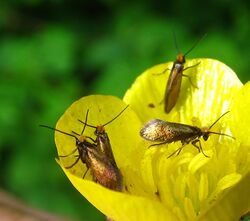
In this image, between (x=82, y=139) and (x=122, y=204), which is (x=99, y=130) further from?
(x=122, y=204)

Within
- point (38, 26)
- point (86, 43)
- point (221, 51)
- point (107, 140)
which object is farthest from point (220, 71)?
point (38, 26)

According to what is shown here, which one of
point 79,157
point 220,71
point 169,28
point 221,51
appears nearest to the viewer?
point 79,157

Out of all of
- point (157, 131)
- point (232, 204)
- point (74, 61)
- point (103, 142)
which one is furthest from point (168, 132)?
point (74, 61)

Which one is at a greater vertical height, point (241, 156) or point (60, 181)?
point (241, 156)

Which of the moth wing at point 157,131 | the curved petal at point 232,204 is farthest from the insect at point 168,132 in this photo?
the curved petal at point 232,204

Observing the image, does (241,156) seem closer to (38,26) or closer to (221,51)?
(221,51)

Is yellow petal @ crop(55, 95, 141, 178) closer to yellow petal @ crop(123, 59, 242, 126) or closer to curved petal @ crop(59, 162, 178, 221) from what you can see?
yellow petal @ crop(123, 59, 242, 126)

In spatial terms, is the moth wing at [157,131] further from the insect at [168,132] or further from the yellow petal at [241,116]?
the yellow petal at [241,116]
